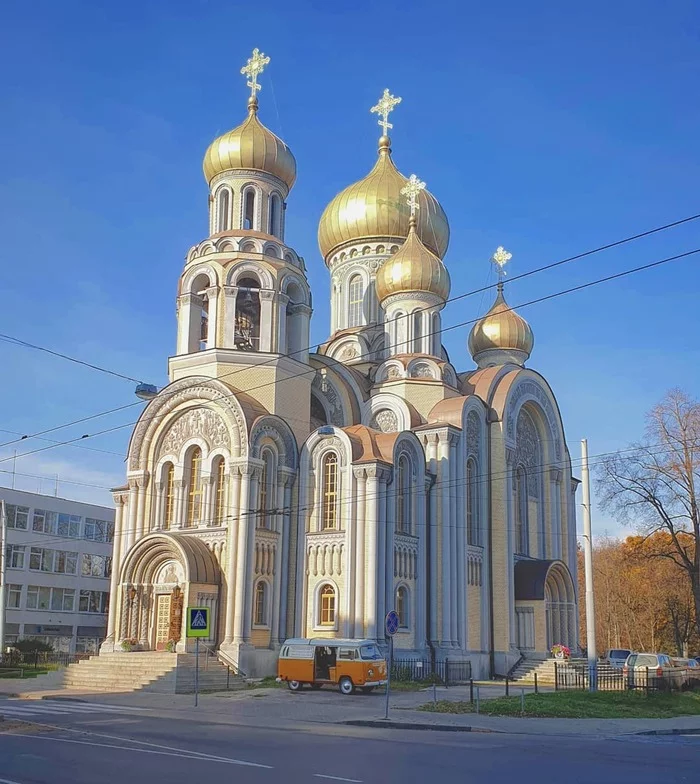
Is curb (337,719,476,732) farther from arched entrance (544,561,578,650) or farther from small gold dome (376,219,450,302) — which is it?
small gold dome (376,219,450,302)

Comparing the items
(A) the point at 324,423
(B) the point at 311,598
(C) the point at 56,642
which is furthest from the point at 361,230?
(C) the point at 56,642

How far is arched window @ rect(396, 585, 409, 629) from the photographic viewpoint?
3081cm

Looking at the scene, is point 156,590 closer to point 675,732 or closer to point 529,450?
point 529,450

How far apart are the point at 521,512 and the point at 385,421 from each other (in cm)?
709

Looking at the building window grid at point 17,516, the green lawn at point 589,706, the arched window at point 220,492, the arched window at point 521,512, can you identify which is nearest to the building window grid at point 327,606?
the arched window at point 220,492

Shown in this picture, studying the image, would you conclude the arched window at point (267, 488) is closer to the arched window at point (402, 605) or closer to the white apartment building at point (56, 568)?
the arched window at point (402, 605)

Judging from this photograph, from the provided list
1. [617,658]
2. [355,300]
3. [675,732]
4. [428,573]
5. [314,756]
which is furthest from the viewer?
[355,300]

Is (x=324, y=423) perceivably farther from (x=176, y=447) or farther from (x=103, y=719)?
(x=103, y=719)

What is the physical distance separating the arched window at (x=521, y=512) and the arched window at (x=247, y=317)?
11855mm

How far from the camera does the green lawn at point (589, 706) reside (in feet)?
Result: 66.1

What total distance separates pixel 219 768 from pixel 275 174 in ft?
89.3

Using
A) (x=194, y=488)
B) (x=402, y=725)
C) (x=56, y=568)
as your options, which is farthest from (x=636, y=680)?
(x=56, y=568)

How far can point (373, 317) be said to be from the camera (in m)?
41.8

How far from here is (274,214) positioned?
35469 mm
